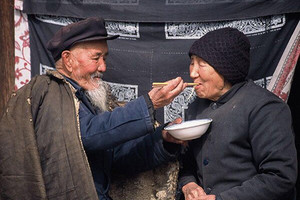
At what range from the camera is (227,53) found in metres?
2.93

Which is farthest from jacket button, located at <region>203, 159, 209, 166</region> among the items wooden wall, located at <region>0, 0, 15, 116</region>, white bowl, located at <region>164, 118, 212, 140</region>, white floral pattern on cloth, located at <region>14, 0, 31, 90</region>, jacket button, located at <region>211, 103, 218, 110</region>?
wooden wall, located at <region>0, 0, 15, 116</region>

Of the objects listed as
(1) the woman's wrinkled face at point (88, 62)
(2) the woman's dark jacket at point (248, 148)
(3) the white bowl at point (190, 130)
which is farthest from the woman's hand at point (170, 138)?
(1) the woman's wrinkled face at point (88, 62)

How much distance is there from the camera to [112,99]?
365cm

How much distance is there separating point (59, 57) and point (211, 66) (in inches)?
42.7

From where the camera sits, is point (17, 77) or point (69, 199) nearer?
point (69, 199)

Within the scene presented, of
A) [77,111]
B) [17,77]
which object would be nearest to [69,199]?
[77,111]

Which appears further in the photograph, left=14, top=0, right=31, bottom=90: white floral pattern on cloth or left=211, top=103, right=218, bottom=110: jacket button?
left=14, top=0, right=31, bottom=90: white floral pattern on cloth

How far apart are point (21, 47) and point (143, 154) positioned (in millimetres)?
1701

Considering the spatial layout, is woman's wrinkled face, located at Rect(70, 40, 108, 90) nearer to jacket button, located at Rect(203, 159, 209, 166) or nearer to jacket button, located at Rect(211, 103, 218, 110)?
jacket button, located at Rect(211, 103, 218, 110)

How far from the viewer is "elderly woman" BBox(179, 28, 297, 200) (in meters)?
2.78

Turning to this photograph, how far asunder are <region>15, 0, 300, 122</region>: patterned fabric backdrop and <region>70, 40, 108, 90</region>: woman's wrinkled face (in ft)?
1.96

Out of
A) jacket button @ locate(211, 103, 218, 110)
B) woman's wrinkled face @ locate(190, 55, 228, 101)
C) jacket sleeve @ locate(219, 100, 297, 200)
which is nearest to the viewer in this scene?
jacket sleeve @ locate(219, 100, 297, 200)

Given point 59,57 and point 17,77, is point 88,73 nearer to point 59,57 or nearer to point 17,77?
point 59,57

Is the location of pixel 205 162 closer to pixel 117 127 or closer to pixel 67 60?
pixel 117 127
